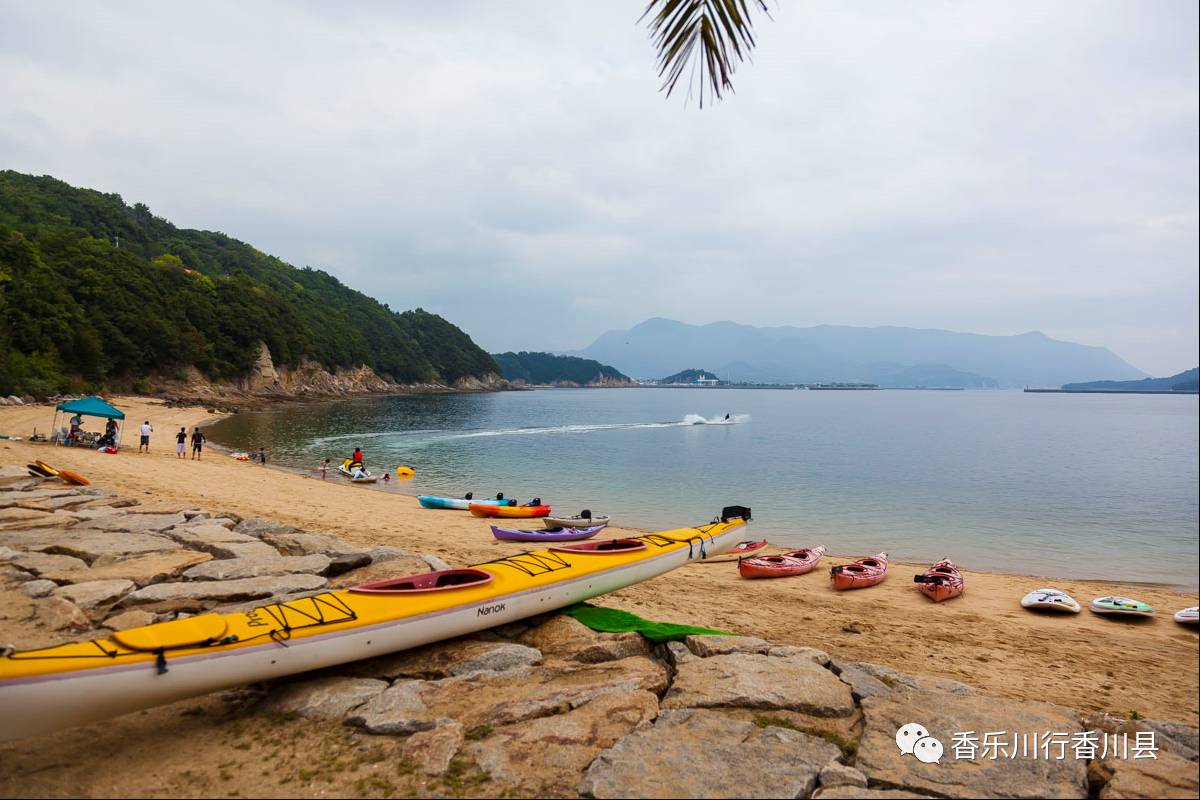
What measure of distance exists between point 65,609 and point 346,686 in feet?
10.6

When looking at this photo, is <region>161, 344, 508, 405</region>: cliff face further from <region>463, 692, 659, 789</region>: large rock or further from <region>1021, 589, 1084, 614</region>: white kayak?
<region>1021, 589, 1084, 614</region>: white kayak

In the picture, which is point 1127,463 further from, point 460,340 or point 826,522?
point 460,340

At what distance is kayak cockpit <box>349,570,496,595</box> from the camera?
5.41m

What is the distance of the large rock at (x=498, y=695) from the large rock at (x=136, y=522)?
6313 millimetres

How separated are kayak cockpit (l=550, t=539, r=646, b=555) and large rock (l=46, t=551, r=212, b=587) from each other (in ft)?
14.7

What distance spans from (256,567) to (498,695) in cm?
417

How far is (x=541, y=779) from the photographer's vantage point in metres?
3.52

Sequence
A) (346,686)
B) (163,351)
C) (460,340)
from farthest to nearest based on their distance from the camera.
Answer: (460,340), (163,351), (346,686)

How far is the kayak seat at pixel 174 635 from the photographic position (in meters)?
3.93

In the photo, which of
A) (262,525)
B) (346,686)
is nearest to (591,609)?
(346,686)

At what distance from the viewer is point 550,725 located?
13.5 feet

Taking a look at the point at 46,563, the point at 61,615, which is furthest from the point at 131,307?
the point at 61,615

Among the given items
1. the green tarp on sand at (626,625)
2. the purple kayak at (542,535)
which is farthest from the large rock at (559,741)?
the purple kayak at (542,535)

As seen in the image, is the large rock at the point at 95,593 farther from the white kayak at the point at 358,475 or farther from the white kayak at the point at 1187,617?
the white kayak at the point at 358,475
